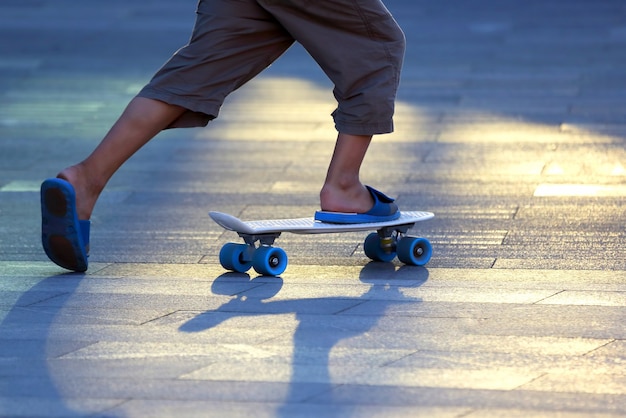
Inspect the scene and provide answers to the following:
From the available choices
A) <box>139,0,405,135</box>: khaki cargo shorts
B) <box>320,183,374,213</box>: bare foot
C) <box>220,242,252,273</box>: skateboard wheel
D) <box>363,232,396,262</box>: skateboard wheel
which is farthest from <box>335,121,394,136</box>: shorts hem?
<box>220,242,252,273</box>: skateboard wheel

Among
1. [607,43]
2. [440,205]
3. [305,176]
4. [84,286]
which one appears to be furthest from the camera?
[607,43]

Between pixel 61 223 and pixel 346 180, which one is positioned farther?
pixel 346 180

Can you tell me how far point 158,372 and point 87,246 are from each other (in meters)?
1.03

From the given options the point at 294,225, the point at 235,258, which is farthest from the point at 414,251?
the point at 235,258

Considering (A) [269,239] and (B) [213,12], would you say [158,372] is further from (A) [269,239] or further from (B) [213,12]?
(B) [213,12]

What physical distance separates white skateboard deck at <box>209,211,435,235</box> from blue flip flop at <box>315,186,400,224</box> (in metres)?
0.01

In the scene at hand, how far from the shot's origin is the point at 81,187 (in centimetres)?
360

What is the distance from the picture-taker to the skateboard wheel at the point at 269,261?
3521 millimetres

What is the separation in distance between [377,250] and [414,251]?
0.45 feet

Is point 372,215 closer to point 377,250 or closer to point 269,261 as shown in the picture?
point 377,250

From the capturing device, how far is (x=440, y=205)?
4.52 meters

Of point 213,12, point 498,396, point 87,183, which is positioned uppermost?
point 213,12

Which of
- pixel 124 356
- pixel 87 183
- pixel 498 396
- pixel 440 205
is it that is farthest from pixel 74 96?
pixel 498 396

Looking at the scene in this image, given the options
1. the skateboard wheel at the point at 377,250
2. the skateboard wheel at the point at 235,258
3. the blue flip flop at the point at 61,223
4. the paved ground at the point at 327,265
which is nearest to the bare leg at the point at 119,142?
the blue flip flop at the point at 61,223
